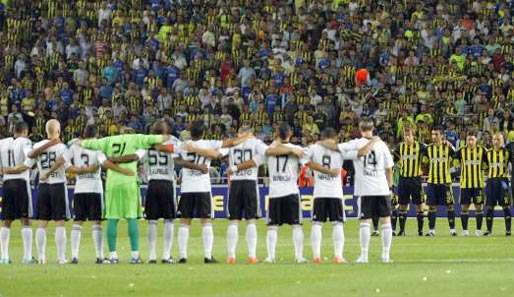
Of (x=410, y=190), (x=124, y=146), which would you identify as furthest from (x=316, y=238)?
(x=410, y=190)

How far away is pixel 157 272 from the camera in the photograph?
84.0 ft

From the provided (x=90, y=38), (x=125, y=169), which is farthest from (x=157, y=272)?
(x=90, y=38)

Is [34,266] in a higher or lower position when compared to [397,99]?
lower

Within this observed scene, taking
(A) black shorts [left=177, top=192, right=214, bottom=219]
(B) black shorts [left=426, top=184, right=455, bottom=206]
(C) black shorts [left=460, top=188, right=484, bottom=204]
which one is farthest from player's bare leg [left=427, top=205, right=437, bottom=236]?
(A) black shorts [left=177, top=192, right=214, bottom=219]

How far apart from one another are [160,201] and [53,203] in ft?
6.20

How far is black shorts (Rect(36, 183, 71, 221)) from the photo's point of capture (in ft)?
91.8

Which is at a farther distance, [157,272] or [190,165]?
[190,165]

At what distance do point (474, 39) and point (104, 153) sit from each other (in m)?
22.3

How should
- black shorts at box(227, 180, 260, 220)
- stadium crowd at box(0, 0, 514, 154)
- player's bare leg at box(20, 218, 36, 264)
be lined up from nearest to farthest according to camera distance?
1. black shorts at box(227, 180, 260, 220)
2. player's bare leg at box(20, 218, 36, 264)
3. stadium crowd at box(0, 0, 514, 154)

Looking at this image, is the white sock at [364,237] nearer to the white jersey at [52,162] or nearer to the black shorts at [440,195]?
the white jersey at [52,162]

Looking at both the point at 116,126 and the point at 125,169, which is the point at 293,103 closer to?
the point at 116,126

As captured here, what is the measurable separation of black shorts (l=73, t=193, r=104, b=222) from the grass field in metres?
0.78

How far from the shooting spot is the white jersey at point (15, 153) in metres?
28.6

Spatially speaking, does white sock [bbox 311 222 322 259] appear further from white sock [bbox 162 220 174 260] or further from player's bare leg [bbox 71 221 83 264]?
player's bare leg [bbox 71 221 83 264]
